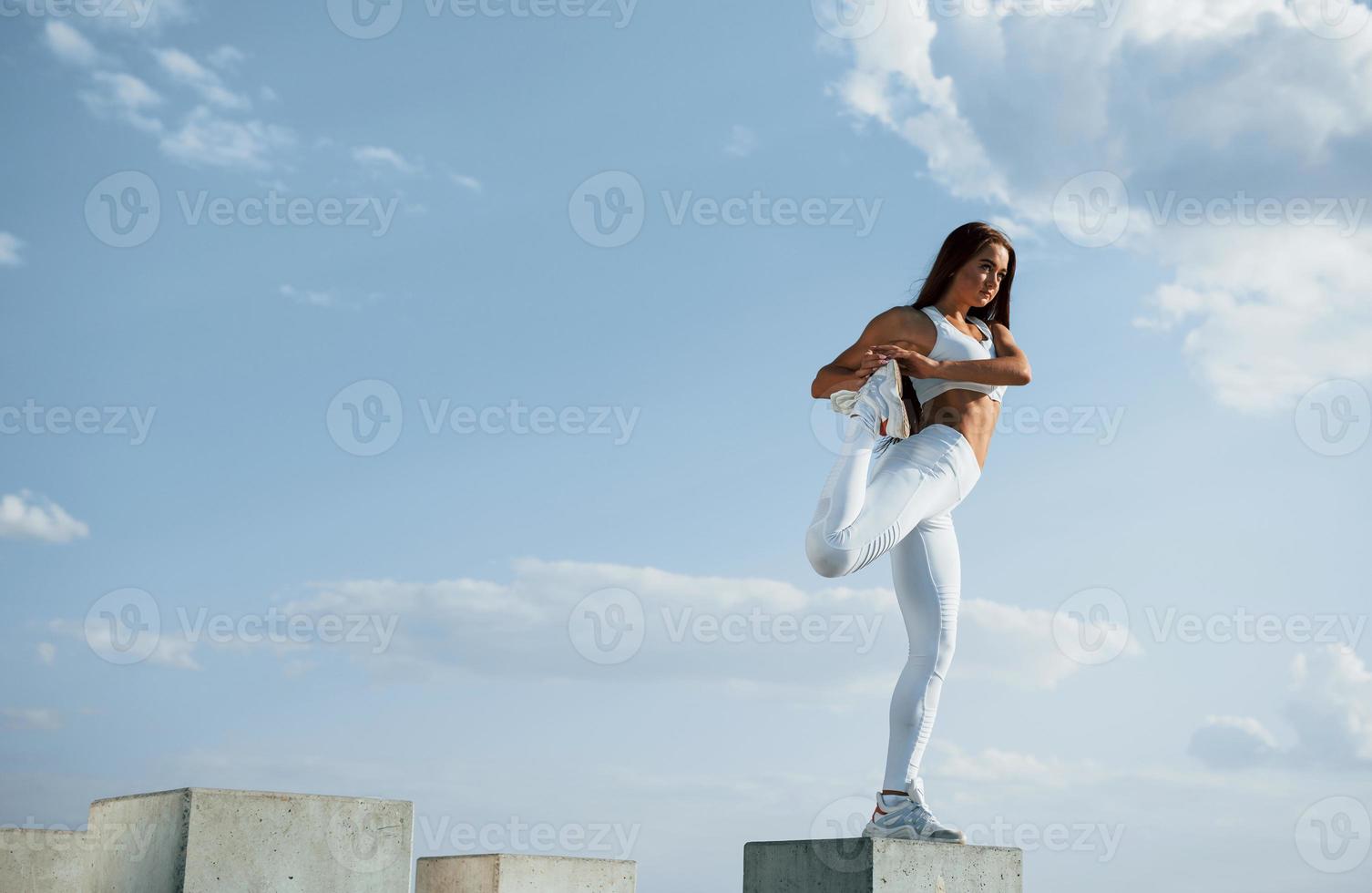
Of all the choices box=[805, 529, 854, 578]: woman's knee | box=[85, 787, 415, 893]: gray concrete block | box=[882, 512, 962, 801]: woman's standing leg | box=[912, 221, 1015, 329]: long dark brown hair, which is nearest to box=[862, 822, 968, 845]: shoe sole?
box=[882, 512, 962, 801]: woman's standing leg

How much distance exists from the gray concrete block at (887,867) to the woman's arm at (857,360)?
6.90ft

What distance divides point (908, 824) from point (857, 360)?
7.10 ft

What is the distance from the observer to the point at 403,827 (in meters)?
6.28

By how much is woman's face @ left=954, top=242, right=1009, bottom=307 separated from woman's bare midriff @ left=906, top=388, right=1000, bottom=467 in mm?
511

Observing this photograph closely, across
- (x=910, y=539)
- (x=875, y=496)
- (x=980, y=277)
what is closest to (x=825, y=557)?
(x=875, y=496)

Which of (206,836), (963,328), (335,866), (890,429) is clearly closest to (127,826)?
(206,836)

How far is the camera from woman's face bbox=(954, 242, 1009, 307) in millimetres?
6391

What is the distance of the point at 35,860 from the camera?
691cm

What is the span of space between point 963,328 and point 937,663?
168 centimetres

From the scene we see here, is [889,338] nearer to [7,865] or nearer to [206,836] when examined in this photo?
[206,836]

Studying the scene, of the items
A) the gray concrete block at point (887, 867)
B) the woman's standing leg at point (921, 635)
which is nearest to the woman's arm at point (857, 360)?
the woman's standing leg at point (921, 635)

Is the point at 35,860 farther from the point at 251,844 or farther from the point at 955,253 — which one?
the point at 955,253

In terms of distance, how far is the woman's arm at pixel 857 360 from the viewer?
6.18 meters

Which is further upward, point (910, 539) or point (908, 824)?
point (910, 539)
